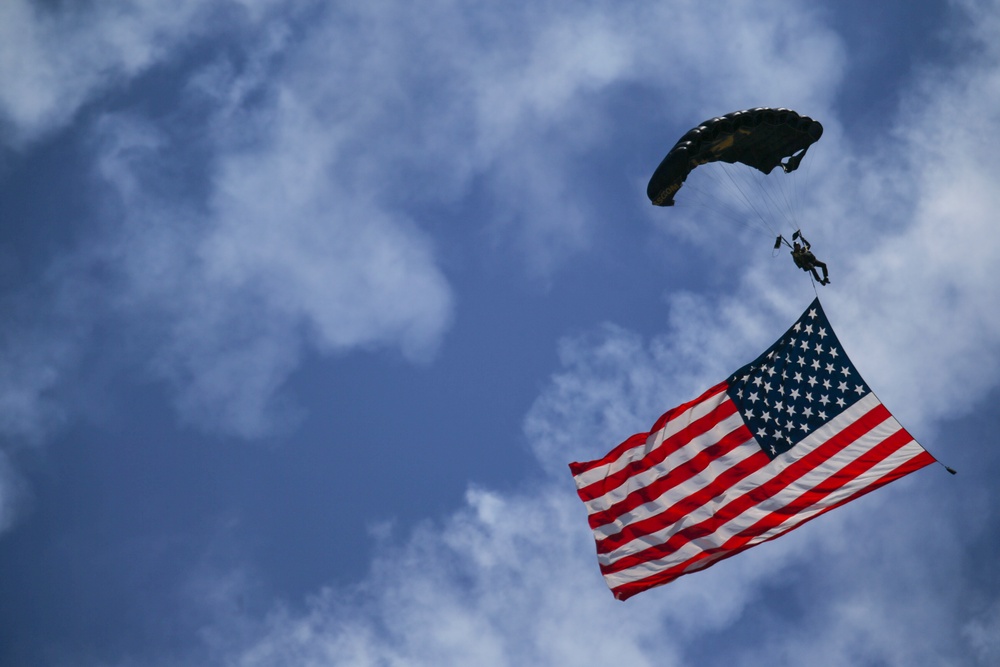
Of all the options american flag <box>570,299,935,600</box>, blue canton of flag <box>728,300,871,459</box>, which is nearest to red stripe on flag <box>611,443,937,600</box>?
american flag <box>570,299,935,600</box>

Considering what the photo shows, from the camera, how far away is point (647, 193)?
98.2 feet

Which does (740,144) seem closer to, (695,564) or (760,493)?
(760,493)

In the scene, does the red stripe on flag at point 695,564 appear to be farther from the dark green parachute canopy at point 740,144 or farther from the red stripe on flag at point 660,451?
the dark green parachute canopy at point 740,144

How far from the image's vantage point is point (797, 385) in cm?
2689

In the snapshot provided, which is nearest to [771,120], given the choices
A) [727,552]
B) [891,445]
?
[891,445]

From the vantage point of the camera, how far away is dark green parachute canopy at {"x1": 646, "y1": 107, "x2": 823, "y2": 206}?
95.8 feet

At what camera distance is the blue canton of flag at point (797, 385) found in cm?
2619

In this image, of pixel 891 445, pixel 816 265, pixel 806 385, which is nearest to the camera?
pixel 891 445

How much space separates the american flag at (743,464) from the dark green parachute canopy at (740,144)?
544 cm

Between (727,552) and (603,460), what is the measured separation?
14.0 ft

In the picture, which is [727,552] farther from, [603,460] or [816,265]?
[816,265]

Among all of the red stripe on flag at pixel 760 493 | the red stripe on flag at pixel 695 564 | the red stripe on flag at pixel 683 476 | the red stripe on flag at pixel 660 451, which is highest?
the red stripe on flag at pixel 660 451

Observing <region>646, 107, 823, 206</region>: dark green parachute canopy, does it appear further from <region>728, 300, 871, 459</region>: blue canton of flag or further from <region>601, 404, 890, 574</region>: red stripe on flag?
<region>601, 404, 890, 574</region>: red stripe on flag

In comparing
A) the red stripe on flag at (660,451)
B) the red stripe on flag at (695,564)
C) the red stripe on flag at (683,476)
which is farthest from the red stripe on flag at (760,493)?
the red stripe on flag at (660,451)
